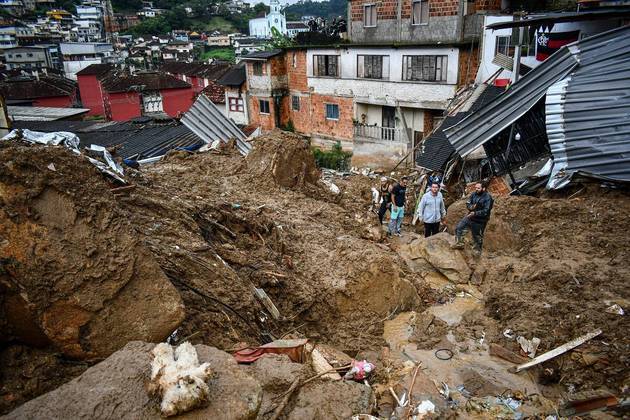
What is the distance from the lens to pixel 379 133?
2195 cm

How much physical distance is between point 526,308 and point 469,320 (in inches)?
33.4

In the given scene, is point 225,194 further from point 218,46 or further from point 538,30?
point 218,46

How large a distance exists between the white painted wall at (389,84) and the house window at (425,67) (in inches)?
7.5

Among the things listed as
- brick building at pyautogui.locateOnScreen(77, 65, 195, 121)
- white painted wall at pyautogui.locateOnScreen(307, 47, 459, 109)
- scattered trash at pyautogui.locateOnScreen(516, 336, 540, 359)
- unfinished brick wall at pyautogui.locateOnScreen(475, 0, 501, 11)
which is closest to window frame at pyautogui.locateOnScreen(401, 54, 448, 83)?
white painted wall at pyautogui.locateOnScreen(307, 47, 459, 109)

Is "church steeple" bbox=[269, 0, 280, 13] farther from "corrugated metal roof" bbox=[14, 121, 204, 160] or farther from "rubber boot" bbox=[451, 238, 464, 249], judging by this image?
"rubber boot" bbox=[451, 238, 464, 249]

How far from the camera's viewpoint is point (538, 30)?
43.9ft

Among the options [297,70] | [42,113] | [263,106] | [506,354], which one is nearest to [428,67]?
[297,70]

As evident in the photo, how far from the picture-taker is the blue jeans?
10469 millimetres

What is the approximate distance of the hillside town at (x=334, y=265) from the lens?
3344 mm

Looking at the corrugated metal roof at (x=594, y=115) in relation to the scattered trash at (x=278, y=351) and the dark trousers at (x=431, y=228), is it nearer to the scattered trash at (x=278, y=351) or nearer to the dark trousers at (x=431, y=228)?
the dark trousers at (x=431, y=228)

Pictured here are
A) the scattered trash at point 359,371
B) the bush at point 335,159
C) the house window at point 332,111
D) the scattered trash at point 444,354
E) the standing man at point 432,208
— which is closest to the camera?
the scattered trash at point 359,371

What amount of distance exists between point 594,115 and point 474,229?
3.62 m

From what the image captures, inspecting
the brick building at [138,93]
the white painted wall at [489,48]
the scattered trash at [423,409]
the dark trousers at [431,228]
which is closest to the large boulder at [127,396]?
the scattered trash at [423,409]

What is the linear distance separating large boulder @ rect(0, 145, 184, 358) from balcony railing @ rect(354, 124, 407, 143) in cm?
1895
